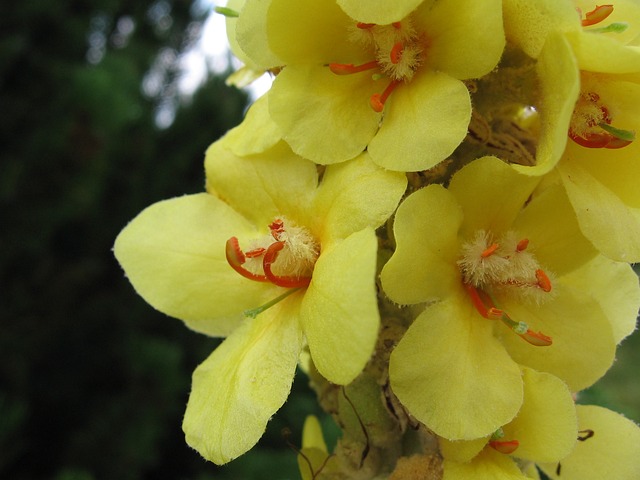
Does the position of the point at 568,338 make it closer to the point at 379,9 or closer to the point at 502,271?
the point at 502,271

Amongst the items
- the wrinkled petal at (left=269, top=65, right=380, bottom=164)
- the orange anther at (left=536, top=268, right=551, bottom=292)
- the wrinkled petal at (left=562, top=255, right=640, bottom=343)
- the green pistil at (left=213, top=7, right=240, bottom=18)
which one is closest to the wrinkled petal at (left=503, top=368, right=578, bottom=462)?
the orange anther at (left=536, top=268, right=551, bottom=292)

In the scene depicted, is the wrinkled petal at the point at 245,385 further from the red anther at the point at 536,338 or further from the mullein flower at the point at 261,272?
the red anther at the point at 536,338

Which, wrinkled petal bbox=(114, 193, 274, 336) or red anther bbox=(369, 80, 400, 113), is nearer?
red anther bbox=(369, 80, 400, 113)

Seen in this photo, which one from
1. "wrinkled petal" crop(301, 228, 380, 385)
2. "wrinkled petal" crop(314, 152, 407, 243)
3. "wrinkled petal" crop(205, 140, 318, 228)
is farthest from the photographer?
"wrinkled petal" crop(205, 140, 318, 228)

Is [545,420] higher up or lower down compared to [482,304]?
lower down

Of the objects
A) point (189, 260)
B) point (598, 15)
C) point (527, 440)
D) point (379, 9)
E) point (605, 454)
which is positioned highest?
point (379, 9)

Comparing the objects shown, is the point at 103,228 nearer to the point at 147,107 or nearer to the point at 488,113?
the point at 147,107

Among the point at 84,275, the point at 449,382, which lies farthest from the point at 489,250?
the point at 84,275

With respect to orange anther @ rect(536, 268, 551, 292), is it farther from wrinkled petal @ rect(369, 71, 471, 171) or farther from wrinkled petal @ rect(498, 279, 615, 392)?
wrinkled petal @ rect(369, 71, 471, 171)
